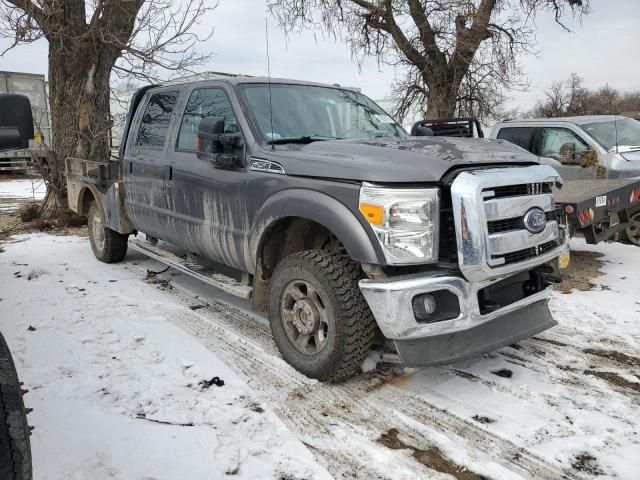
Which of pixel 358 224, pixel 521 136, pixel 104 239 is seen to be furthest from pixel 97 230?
pixel 521 136

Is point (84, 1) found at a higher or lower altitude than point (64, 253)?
higher

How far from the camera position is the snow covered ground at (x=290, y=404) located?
2.59 meters

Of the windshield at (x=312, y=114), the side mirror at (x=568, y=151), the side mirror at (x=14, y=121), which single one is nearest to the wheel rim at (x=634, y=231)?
the side mirror at (x=568, y=151)

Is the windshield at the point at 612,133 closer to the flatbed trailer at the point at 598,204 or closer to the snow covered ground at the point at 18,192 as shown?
the flatbed trailer at the point at 598,204

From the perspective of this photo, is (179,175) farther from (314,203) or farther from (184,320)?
(314,203)

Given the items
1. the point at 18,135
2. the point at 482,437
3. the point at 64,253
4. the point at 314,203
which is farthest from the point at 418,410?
the point at 64,253

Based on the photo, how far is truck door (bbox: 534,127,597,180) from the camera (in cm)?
771

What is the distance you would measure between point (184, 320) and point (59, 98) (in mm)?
7515

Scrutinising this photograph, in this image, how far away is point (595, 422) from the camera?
2.96m

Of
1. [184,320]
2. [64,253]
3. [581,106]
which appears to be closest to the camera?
[184,320]

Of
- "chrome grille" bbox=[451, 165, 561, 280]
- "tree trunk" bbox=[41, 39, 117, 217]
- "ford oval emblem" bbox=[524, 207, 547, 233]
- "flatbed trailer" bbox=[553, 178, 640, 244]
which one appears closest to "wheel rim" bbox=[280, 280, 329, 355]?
"chrome grille" bbox=[451, 165, 561, 280]

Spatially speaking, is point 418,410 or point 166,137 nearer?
point 418,410

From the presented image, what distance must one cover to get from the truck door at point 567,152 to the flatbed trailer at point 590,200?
88 centimetres

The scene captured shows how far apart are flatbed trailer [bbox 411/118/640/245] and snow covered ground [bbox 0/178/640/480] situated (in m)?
1.01
